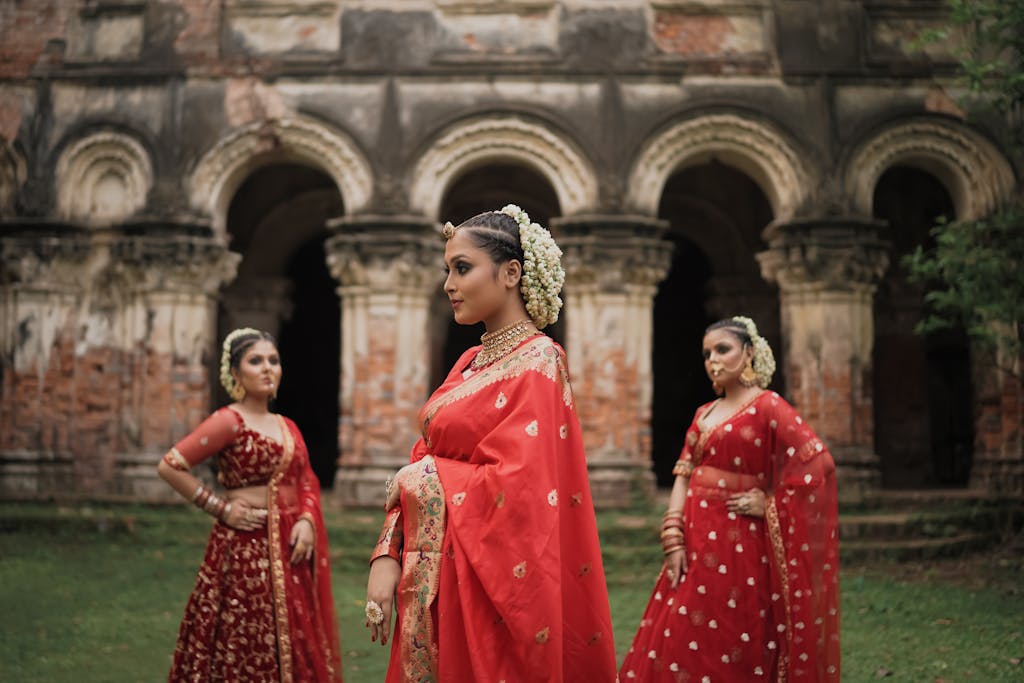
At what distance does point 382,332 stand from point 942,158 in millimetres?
7072

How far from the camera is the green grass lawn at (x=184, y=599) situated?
615 cm

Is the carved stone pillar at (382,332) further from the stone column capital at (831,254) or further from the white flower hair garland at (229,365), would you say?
the white flower hair garland at (229,365)

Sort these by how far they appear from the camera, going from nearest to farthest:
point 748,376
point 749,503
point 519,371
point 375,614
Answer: point 375,614 → point 519,371 → point 749,503 → point 748,376

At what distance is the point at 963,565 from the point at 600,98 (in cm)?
645

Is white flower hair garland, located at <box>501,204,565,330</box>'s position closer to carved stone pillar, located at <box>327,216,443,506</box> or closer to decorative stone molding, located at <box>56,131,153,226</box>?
carved stone pillar, located at <box>327,216,443,506</box>

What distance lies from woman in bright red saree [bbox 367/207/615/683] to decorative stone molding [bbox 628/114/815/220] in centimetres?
835

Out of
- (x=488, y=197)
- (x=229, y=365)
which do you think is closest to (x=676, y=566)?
(x=229, y=365)

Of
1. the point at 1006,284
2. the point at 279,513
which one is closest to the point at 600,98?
the point at 1006,284

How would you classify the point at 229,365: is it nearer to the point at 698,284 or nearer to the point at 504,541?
the point at 504,541

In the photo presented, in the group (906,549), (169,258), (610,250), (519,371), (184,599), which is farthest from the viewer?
(169,258)

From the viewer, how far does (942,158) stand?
11188 mm

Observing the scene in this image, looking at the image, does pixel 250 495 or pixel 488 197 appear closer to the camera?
pixel 250 495

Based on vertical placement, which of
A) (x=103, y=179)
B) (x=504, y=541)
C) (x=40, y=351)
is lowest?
(x=504, y=541)

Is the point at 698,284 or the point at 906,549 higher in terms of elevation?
the point at 698,284
